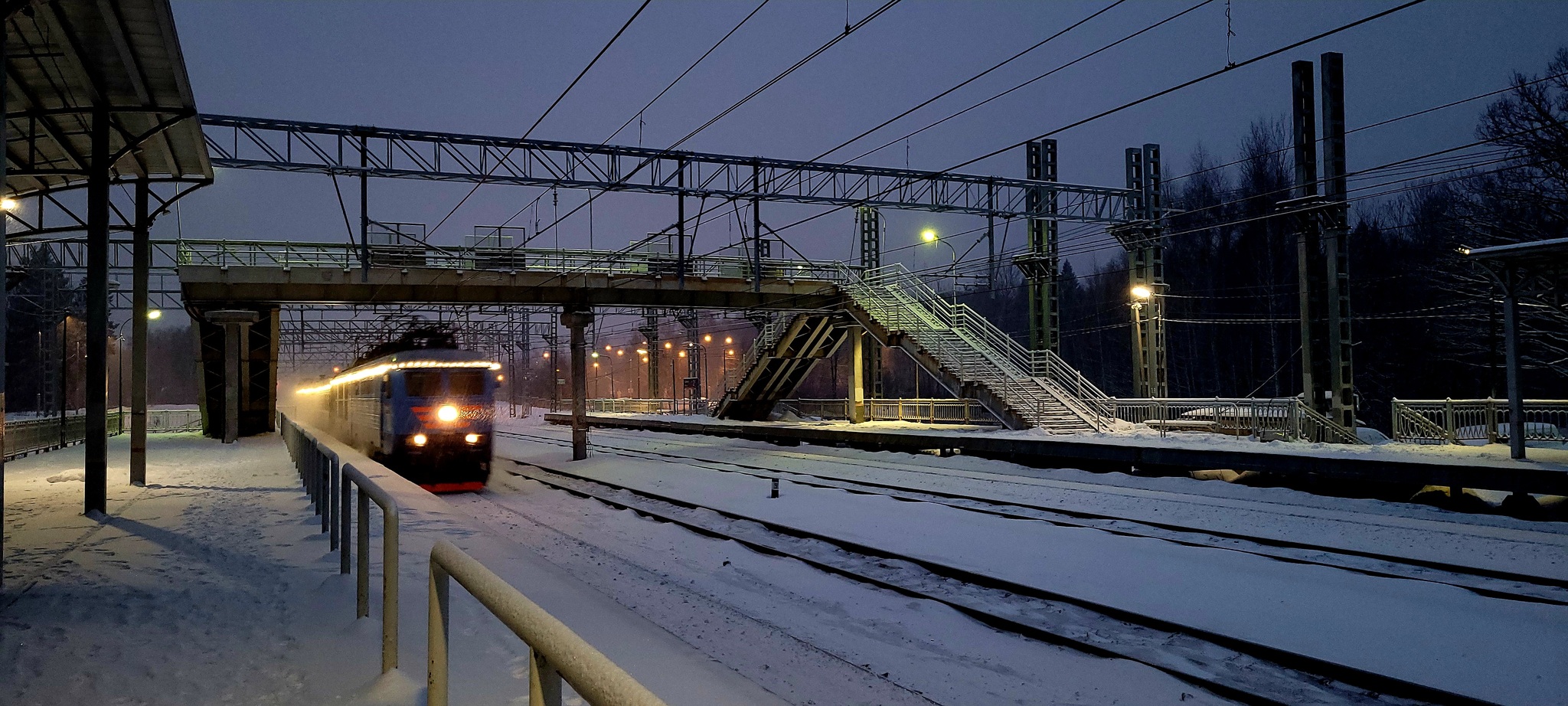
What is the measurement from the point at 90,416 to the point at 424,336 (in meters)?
9.94

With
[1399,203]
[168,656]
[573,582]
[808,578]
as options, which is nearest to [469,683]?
[168,656]

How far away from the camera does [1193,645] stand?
730cm

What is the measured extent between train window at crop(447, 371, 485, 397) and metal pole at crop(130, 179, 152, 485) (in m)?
5.67

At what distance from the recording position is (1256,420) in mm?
23094

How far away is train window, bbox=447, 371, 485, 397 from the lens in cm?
2045

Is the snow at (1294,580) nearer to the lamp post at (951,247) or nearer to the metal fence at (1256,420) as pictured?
the metal fence at (1256,420)

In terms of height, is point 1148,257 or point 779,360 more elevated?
point 1148,257

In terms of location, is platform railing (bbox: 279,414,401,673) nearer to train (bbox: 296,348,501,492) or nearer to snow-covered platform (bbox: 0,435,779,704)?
snow-covered platform (bbox: 0,435,779,704)

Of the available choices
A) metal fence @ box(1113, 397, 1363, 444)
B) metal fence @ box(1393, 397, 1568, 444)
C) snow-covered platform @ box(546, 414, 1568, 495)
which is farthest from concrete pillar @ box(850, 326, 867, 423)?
metal fence @ box(1393, 397, 1568, 444)

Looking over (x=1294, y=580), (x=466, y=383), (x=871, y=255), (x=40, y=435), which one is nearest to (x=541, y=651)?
(x=1294, y=580)

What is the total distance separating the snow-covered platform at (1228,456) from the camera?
14297 millimetres

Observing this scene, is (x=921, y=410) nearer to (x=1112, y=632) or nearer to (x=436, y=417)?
(x=436, y=417)

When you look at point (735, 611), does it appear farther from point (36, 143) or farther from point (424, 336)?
point (424, 336)

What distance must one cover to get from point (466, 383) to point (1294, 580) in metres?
17.0
